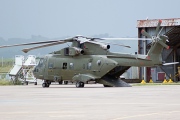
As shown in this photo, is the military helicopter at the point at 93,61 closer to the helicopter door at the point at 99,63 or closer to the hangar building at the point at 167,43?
the helicopter door at the point at 99,63

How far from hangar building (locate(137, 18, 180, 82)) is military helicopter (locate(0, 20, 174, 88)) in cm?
1471

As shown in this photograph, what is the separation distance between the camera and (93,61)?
4116 centimetres

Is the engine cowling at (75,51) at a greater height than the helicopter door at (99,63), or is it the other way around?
the engine cowling at (75,51)

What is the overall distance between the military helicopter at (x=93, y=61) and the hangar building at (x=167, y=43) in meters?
14.7

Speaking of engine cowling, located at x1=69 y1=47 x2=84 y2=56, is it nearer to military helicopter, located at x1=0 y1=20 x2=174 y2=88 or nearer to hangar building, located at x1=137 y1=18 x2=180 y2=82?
military helicopter, located at x1=0 y1=20 x2=174 y2=88

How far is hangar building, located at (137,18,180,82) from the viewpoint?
55906mm

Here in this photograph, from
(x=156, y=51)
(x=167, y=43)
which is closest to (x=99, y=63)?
(x=156, y=51)

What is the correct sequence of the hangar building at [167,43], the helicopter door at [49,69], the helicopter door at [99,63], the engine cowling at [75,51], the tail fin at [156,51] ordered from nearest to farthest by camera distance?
the tail fin at [156,51] < the helicopter door at [99,63] < the engine cowling at [75,51] < the helicopter door at [49,69] < the hangar building at [167,43]

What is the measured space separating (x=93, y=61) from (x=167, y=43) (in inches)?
803

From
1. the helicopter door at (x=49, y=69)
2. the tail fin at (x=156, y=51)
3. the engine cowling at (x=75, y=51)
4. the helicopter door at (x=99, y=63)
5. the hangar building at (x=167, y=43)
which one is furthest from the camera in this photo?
the hangar building at (x=167, y=43)

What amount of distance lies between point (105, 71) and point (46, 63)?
503 cm

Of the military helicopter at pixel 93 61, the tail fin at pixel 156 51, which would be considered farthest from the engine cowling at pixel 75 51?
the tail fin at pixel 156 51

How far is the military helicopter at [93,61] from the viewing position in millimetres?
39906

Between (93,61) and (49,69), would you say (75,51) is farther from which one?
(49,69)
